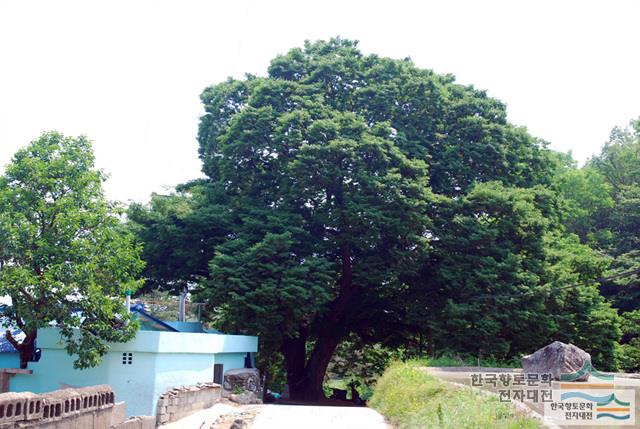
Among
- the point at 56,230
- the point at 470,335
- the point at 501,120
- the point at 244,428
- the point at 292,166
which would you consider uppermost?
the point at 501,120

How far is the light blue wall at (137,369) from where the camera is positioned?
15.8 meters

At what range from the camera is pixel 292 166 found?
21.0 meters

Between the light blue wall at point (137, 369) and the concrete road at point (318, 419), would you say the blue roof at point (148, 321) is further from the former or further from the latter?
the concrete road at point (318, 419)

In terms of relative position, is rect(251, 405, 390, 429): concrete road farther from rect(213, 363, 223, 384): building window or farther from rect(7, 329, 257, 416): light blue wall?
rect(213, 363, 223, 384): building window

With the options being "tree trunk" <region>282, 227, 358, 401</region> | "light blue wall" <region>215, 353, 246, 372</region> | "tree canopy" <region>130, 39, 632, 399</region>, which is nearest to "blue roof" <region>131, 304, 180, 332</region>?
"tree canopy" <region>130, 39, 632, 399</region>

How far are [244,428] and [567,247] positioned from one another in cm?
1696

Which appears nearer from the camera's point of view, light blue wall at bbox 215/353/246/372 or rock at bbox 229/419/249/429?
rock at bbox 229/419/249/429

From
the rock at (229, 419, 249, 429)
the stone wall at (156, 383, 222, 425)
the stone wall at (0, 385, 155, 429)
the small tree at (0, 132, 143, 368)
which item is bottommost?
the stone wall at (156, 383, 222, 425)

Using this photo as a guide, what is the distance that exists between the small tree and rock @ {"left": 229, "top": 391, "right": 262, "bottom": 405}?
167 inches

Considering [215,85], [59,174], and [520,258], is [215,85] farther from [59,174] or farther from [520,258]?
[520,258]

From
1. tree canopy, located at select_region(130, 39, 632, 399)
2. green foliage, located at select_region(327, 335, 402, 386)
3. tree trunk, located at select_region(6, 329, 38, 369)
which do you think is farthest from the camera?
green foliage, located at select_region(327, 335, 402, 386)

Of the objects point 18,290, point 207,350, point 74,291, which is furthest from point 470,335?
point 18,290

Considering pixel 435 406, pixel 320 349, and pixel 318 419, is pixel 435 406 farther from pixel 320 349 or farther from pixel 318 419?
pixel 320 349

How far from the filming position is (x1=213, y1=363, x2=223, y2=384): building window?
19.2 metres
